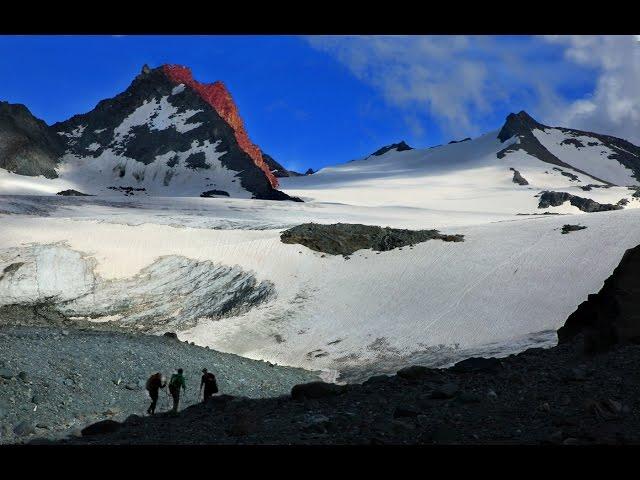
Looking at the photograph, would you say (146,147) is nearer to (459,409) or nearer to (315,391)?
(315,391)

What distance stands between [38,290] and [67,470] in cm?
3567

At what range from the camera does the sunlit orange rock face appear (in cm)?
13704

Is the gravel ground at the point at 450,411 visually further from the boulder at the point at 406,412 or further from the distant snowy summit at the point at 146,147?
the distant snowy summit at the point at 146,147

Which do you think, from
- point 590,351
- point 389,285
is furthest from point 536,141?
point 590,351

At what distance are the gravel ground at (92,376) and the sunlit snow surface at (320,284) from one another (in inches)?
192

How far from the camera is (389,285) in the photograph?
3850 cm

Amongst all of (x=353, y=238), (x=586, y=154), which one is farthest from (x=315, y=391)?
(x=586, y=154)

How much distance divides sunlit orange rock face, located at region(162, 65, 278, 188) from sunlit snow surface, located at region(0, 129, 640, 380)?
3251 inches

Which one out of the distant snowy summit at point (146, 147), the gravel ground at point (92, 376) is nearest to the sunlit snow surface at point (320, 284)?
the gravel ground at point (92, 376)

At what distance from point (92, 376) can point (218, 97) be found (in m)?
130

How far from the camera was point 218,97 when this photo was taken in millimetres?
143250

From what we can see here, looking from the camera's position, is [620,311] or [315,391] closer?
[315,391]

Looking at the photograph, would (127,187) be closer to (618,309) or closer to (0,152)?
(0,152)
